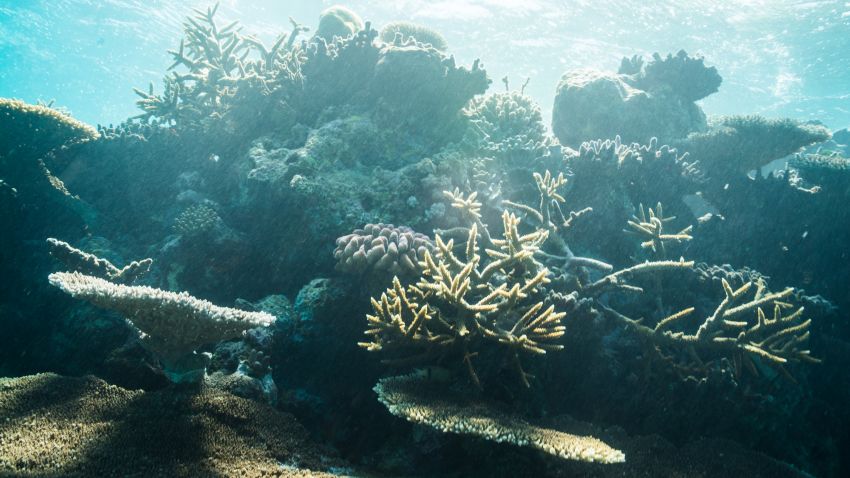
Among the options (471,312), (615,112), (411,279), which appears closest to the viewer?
(471,312)

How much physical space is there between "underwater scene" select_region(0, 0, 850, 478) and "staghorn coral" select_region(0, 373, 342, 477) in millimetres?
19

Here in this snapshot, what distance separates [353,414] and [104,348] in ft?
9.17

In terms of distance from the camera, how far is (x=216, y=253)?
18.2 feet

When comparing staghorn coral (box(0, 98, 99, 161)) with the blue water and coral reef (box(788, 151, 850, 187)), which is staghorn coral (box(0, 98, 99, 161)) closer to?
coral reef (box(788, 151, 850, 187))

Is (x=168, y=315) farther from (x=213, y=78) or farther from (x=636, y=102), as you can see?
(x=636, y=102)

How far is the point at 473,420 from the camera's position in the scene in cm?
290

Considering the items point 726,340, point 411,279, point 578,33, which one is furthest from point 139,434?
point 578,33

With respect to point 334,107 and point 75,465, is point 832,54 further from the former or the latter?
point 75,465

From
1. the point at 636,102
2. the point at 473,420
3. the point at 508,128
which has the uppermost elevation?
the point at 636,102

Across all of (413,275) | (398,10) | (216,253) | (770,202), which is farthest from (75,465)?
(398,10)

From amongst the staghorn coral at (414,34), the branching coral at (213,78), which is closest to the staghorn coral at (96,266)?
the branching coral at (213,78)

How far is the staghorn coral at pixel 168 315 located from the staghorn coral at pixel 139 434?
14.6 inches

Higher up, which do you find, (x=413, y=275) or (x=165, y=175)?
(x=165, y=175)

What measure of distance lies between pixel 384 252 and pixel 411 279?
44 cm
